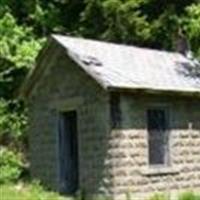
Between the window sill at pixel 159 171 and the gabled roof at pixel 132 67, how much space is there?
84.5 inches

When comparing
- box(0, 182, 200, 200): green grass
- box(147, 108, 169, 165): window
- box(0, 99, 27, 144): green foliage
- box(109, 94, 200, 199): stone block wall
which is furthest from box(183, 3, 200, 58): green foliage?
box(0, 99, 27, 144): green foliage

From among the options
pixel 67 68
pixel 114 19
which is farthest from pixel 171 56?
pixel 114 19

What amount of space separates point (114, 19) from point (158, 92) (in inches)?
449

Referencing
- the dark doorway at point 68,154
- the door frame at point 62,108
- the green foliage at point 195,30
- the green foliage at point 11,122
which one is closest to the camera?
the door frame at point 62,108

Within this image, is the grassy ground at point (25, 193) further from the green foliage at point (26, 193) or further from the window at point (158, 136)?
the window at point (158, 136)

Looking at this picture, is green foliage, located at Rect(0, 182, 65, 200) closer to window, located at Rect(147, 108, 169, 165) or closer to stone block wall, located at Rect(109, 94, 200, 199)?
stone block wall, located at Rect(109, 94, 200, 199)

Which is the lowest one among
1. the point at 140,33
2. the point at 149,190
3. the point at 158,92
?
the point at 149,190

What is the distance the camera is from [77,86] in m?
20.6

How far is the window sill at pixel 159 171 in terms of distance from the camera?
778 inches

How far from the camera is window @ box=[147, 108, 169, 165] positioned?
66.4ft

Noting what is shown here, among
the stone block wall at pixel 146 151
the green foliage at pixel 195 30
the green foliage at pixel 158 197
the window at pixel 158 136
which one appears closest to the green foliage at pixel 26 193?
the stone block wall at pixel 146 151

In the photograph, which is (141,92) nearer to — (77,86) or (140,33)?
Answer: (77,86)

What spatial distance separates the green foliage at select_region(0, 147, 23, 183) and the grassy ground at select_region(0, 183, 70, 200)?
6.49ft

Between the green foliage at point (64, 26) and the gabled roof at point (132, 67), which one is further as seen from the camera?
the green foliage at point (64, 26)
